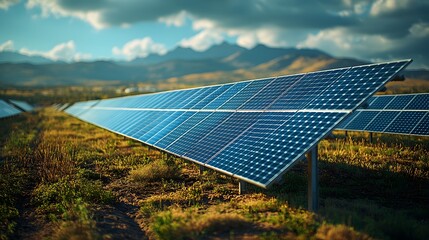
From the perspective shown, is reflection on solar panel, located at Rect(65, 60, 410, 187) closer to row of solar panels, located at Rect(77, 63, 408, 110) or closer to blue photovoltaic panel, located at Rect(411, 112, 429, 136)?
row of solar panels, located at Rect(77, 63, 408, 110)

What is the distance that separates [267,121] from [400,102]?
15.8m

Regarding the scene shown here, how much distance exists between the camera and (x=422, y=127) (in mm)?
16500

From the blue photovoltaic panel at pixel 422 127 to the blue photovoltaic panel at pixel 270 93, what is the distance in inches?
338

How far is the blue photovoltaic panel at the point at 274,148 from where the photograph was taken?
7412 mm

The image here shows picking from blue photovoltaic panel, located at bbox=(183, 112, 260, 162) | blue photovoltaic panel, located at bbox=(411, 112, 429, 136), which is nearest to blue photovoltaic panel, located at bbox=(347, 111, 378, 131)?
blue photovoltaic panel, located at bbox=(411, 112, 429, 136)

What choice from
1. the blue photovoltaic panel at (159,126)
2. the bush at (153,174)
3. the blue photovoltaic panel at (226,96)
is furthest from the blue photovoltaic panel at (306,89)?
the blue photovoltaic panel at (159,126)

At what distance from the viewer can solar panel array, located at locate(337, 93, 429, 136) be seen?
17156 millimetres

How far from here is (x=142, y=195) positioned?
1059 cm

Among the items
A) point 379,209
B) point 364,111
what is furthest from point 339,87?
point 364,111

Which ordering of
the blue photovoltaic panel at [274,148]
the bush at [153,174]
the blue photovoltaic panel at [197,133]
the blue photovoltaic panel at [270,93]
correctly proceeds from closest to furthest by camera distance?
the blue photovoltaic panel at [274,148] → the blue photovoltaic panel at [270,93] → the blue photovoltaic panel at [197,133] → the bush at [153,174]

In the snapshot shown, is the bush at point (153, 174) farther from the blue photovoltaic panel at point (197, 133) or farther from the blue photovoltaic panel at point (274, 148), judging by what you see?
the blue photovoltaic panel at point (274, 148)

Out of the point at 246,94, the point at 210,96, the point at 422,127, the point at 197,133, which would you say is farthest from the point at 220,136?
the point at 422,127

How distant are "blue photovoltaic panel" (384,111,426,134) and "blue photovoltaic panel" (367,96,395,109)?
3.07 meters

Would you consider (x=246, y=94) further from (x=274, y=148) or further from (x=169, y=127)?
(x=274, y=148)
